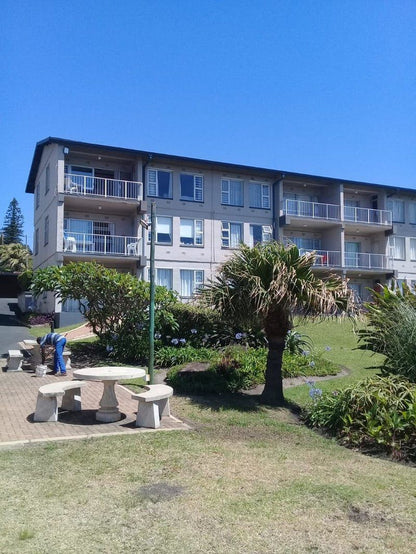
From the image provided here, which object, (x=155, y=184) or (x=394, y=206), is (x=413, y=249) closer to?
(x=394, y=206)

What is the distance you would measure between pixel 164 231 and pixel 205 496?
1005 inches

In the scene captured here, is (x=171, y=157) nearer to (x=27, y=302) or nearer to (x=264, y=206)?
(x=264, y=206)

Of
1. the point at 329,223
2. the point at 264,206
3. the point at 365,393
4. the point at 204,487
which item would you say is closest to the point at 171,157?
the point at 264,206

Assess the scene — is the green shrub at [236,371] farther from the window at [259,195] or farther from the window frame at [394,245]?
the window frame at [394,245]

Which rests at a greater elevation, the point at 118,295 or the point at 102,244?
the point at 102,244

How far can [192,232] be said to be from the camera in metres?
30.4

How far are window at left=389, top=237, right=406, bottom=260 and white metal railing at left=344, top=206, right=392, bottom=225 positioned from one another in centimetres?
167

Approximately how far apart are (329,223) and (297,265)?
2562 centimetres

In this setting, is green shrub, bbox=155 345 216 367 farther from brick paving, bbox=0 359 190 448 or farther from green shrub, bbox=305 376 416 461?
green shrub, bbox=305 376 416 461

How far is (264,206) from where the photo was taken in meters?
32.7

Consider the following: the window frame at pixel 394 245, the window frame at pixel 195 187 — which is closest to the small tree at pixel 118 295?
the window frame at pixel 195 187

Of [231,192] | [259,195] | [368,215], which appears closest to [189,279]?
[231,192]

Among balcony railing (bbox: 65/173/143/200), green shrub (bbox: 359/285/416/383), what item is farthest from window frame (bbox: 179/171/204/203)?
green shrub (bbox: 359/285/416/383)

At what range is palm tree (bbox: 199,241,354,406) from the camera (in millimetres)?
8844
